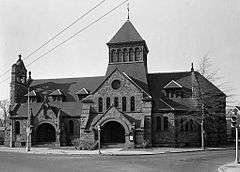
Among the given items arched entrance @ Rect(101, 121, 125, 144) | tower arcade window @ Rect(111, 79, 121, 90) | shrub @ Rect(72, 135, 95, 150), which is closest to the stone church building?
arched entrance @ Rect(101, 121, 125, 144)

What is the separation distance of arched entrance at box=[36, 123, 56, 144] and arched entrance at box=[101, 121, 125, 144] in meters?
9.54

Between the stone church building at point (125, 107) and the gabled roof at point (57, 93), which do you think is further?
the gabled roof at point (57, 93)

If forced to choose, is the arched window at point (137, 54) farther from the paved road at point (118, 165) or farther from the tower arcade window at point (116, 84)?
the paved road at point (118, 165)

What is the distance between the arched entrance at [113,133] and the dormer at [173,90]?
8.28 meters

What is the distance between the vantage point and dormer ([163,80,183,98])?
4744cm

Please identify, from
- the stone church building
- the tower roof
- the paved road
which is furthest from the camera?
the tower roof

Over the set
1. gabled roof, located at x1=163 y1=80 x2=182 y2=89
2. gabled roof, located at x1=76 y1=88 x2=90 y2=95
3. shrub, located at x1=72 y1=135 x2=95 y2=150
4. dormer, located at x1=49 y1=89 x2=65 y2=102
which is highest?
gabled roof, located at x1=163 y1=80 x2=182 y2=89

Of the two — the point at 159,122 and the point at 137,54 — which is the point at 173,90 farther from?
the point at 137,54

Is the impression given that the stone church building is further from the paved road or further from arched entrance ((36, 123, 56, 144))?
the paved road

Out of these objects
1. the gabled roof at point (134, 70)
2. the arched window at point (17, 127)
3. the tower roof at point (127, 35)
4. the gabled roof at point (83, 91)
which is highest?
the tower roof at point (127, 35)

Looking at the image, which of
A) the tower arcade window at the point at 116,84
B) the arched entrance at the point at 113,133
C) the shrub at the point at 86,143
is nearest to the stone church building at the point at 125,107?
the arched entrance at the point at 113,133

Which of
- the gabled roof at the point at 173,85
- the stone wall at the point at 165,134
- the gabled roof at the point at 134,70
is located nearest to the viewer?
the stone wall at the point at 165,134

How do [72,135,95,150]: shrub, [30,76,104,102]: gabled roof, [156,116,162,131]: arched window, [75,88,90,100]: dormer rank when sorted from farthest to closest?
[30,76,104,102]: gabled roof < [75,88,90,100]: dormer < [156,116,162,131]: arched window < [72,135,95,150]: shrub

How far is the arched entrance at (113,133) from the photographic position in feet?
153
